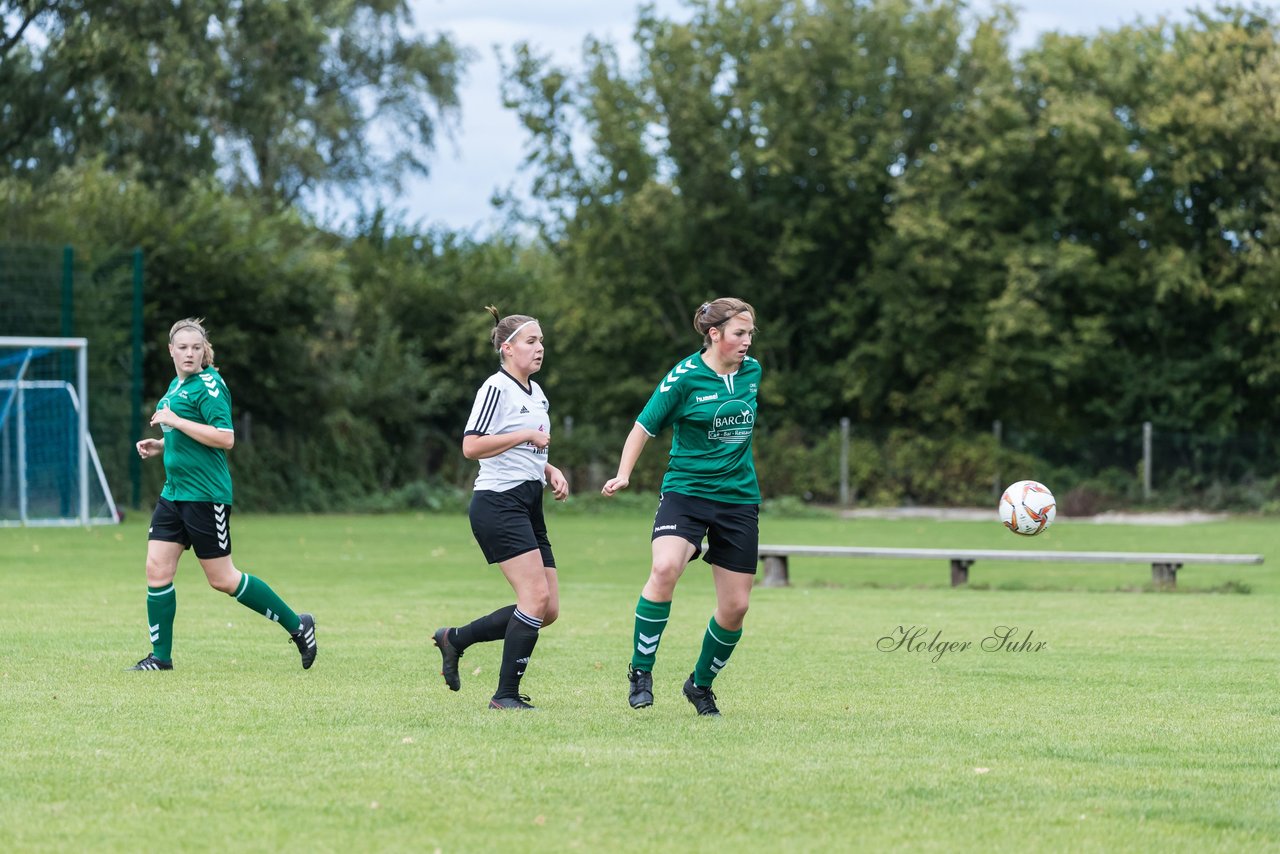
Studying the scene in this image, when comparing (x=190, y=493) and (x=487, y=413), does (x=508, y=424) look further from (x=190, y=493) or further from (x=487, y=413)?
(x=190, y=493)

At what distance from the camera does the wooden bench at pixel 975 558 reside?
49.0 feet

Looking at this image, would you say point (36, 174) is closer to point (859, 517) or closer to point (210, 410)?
point (859, 517)

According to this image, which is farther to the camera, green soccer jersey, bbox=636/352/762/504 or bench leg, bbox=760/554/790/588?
bench leg, bbox=760/554/790/588

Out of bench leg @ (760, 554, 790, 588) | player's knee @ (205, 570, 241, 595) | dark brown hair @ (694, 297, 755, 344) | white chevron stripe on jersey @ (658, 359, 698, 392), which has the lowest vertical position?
bench leg @ (760, 554, 790, 588)

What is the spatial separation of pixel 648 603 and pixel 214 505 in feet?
8.79

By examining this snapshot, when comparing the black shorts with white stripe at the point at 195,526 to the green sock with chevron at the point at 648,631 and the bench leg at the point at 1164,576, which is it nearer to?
the green sock with chevron at the point at 648,631

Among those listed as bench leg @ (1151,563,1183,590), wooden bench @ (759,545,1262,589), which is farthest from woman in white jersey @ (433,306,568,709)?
bench leg @ (1151,563,1183,590)

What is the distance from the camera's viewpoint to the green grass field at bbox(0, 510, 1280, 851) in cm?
515

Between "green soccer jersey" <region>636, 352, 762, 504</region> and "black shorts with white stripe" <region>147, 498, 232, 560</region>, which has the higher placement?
"green soccer jersey" <region>636, 352, 762, 504</region>

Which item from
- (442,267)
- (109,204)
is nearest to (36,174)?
(109,204)

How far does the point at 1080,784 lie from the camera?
5.89m

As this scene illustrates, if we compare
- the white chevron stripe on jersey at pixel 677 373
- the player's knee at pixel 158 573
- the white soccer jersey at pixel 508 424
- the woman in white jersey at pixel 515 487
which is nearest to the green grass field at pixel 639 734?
the woman in white jersey at pixel 515 487

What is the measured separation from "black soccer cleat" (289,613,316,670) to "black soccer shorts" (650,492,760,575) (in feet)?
7.71

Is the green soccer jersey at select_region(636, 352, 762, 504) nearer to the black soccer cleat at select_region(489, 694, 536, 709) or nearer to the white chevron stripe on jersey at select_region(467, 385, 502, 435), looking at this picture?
the white chevron stripe on jersey at select_region(467, 385, 502, 435)
